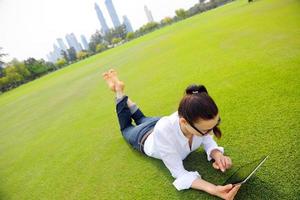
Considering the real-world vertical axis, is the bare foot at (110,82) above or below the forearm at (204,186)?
above

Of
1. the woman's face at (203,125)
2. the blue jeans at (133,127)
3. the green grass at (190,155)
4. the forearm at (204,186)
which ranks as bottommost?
the green grass at (190,155)

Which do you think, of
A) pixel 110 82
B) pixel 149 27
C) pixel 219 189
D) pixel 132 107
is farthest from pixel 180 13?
pixel 219 189

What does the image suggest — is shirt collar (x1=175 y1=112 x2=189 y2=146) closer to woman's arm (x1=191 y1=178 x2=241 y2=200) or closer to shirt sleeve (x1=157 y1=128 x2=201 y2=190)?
shirt sleeve (x1=157 y1=128 x2=201 y2=190)

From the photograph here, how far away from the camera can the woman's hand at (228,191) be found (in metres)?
1.64

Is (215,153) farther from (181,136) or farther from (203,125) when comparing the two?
(203,125)

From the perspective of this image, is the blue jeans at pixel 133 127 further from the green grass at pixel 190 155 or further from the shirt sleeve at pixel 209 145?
the shirt sleeve at pixel 209 145

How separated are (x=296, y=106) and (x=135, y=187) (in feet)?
5.72

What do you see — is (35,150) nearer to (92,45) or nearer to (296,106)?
(296,106)

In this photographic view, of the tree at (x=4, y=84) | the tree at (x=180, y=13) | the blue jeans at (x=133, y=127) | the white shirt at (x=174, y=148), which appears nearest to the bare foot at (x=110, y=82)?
the blue jeans at (x=133, y=127)

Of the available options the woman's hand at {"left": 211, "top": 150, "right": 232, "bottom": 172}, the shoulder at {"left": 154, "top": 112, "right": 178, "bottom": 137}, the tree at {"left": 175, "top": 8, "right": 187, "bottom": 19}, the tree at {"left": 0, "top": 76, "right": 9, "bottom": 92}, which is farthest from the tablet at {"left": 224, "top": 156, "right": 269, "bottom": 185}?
the tree at {"left": 175, "top": 8, "right": 187, "bottom": 19}

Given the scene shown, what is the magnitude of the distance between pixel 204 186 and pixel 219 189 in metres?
0.14

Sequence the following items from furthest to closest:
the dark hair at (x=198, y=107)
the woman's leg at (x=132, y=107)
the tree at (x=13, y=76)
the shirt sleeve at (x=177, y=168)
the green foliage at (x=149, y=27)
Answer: the green foliage at (x=149, y=27)
the tree at (x=13, y=76)
the woman's leg at (x=132, y=107)
the shirt sleeve at (x=177, y=168)
the dark hair at (x=198, y=107)

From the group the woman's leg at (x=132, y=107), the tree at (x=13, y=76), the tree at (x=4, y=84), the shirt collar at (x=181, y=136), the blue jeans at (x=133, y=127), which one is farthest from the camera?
the tree at (x=13, y=76)

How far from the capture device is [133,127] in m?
3.06
